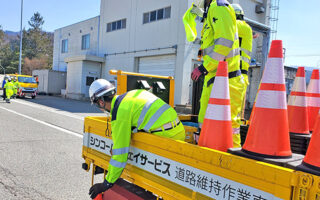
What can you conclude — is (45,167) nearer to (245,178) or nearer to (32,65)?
(245,178)

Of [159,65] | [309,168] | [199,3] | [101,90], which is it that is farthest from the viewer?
[159,65]

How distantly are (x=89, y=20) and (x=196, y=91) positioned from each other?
2902 cm

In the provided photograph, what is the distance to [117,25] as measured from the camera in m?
26.0

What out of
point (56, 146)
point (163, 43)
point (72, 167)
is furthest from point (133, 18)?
point (72, 167)

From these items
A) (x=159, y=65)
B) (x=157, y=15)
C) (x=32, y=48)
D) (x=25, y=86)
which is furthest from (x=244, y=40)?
(x=32, y=48)

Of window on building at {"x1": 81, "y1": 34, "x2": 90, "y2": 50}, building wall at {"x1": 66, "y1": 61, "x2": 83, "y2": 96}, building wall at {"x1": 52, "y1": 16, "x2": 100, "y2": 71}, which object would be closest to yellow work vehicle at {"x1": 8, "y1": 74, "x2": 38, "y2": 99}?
building wall at {"x1": 66, "y1": 61, "x2": 83, "y2": 96}

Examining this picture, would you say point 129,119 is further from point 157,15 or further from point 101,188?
point 157,15

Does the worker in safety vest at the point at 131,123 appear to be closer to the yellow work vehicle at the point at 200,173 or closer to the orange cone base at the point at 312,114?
the yellow work vehicle at the point at 200,173

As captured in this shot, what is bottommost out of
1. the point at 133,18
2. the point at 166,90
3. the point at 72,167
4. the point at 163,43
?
the point at 72,167

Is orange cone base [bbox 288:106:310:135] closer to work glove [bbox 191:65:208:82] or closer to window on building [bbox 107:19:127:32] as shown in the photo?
work glove [bbox 191:65:208:82]

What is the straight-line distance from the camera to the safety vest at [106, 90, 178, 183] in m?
2.49

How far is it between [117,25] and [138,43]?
4.48m

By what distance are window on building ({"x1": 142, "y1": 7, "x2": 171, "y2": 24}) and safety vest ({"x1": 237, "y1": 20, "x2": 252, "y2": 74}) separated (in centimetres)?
1729

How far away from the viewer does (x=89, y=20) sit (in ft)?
102
